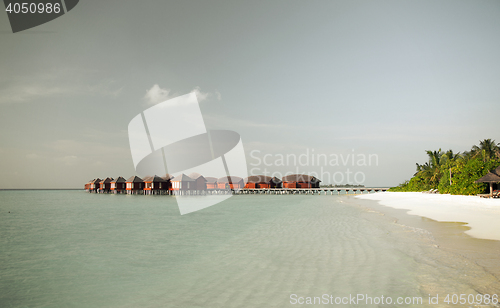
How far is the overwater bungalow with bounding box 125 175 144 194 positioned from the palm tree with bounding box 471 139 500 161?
6952 centimetres

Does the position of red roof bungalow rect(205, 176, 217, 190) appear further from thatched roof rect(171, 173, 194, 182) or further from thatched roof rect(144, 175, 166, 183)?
thatched roof rect(144, 175, 166, 183)

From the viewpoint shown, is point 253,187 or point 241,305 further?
point 253,187

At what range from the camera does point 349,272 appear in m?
5.91

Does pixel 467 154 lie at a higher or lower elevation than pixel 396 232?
higher

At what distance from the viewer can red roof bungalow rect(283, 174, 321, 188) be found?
84.3 metres

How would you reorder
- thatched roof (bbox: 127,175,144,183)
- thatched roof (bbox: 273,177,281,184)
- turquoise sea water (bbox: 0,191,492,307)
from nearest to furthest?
turquoise sea water (bbox: 0,191,492,307), thatched roof (bbox: 127,175,144,183), thatched roof (bbox: 273,177,281,184)

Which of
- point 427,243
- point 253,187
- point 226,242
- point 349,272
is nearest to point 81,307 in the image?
point 349,272

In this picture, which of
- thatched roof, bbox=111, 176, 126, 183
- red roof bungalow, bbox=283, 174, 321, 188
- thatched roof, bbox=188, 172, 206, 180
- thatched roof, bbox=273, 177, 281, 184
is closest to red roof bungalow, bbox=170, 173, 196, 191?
thatched roof, bbox=188, 172, 206, 180

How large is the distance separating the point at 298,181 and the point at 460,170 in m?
52.8

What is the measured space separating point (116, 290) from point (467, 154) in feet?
166

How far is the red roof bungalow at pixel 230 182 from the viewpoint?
83.6m

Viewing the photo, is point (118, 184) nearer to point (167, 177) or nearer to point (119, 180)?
point (119, 180)

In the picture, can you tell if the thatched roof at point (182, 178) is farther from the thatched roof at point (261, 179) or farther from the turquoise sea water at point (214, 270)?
the turquoise sea water at point (214, 270)

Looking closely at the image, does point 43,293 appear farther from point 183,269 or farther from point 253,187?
point 253,187
